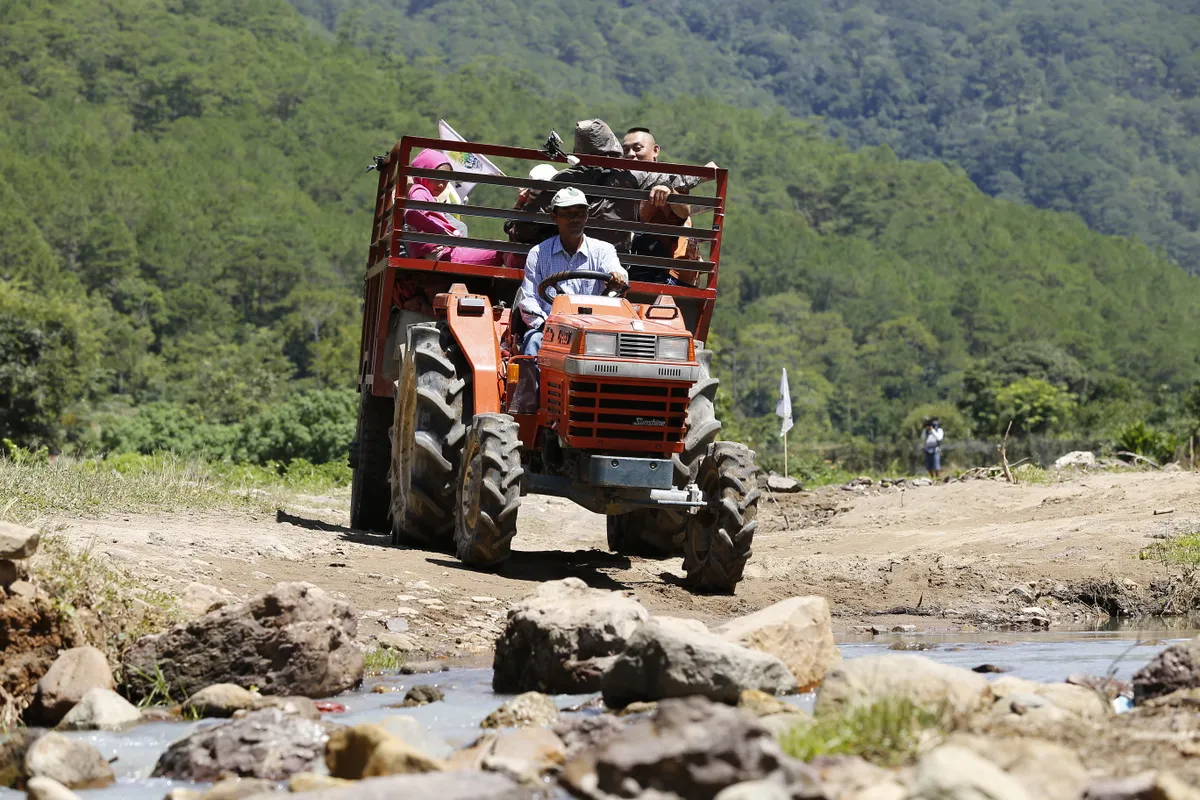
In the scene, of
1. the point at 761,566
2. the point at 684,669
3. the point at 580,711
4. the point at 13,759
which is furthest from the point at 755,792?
the point at 761,566

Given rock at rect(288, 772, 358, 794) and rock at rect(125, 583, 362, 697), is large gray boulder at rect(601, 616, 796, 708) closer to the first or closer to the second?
rock at rect(125, 583, 362, 697)

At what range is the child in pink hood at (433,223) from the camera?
1190cm

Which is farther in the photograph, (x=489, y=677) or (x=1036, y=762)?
(x=489, y=677)

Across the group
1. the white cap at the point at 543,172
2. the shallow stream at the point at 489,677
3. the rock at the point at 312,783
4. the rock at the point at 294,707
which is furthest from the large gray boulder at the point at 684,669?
the white cap at the point at 543,172

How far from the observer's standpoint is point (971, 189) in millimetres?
165000

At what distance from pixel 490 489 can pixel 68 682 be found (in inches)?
140

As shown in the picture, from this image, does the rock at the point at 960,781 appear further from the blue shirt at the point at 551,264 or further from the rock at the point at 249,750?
the blue shirt at the point at 551,264

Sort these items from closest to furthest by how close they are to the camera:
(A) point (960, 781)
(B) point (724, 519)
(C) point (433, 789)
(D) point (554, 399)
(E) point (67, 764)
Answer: (A) point (960, 781) → (C) point (433, 789) → (E) point (67, 764) → (B) point (724, 519) → (D) point (554, 399)

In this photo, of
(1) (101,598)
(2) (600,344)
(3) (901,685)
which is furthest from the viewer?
(2) (600,344)

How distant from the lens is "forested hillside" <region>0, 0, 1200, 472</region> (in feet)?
213

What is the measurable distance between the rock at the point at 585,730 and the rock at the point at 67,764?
157cm

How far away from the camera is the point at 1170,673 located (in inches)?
254

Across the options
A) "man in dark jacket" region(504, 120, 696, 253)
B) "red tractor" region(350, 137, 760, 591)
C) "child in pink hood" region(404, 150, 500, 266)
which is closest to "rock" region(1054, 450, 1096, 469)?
"red tractor" region(350, 137, 760, 591)

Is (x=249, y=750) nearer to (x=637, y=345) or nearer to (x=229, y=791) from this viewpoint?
(x=229, y=791)
